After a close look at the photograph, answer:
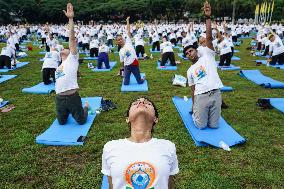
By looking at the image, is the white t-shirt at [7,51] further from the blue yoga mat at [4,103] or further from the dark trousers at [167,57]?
the dark trousers at [167,57]

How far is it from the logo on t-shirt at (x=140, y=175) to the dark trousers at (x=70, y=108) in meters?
4.05

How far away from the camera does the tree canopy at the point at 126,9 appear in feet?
176

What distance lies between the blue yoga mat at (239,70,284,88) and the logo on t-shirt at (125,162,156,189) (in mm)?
8536

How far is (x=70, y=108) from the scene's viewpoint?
659 centimetres

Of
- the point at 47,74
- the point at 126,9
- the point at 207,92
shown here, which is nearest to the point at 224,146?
the point at 207,92

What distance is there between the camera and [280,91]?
31.8 feet

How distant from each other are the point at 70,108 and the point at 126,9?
165 ft

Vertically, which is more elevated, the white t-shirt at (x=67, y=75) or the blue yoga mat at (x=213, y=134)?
the white t-shirt at (x=67, y=75)

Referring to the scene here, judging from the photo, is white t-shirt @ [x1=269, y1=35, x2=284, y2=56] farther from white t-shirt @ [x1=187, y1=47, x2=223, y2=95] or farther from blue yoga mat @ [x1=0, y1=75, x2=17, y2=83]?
blue yoga mat @ [x1=0, y1=75, x2=17, y2=83]

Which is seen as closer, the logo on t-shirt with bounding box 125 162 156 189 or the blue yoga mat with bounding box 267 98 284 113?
the logo on t-shirt with bounding box 125 162 156 189

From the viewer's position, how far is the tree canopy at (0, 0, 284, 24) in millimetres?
53553

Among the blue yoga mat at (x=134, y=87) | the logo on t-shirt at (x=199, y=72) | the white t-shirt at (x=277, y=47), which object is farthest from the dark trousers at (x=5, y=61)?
the white t-shirt at (x=277, y=47)

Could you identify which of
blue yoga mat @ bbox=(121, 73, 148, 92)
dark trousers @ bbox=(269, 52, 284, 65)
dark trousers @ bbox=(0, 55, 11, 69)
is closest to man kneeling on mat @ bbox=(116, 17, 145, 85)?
blue yoga mat @ bbox=(121, 73, 148, 92)

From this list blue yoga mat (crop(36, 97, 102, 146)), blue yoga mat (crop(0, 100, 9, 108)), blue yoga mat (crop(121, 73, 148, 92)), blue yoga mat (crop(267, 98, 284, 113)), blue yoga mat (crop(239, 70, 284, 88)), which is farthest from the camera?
blue yoga mat (crop(239, 70, 284, 88))
